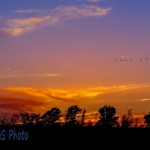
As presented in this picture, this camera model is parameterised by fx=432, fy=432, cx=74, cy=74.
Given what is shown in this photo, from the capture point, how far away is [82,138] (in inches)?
1548

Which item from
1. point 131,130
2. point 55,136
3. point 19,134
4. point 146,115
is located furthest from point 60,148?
point 146,115

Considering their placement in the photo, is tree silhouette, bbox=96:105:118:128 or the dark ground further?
tree silhouette, bbox=96:105:118:128

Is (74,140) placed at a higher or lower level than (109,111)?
lower

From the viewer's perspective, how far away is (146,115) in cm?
11725

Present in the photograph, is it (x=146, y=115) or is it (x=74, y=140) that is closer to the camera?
(x=74, y=140)

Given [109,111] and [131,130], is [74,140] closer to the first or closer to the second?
[131,130]

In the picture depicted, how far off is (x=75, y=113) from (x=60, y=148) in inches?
3312

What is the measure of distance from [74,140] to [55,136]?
1.78 meters

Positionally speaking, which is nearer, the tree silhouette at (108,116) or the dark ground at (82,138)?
the dark ground at (82,138)

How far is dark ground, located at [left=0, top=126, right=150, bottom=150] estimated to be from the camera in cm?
3831

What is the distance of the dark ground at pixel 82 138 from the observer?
38.3m

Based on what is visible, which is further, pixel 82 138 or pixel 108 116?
pixel 108 116

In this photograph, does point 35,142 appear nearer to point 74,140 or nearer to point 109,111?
point 74,140

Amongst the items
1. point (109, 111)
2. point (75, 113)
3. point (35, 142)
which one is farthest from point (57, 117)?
point (35, 142)
